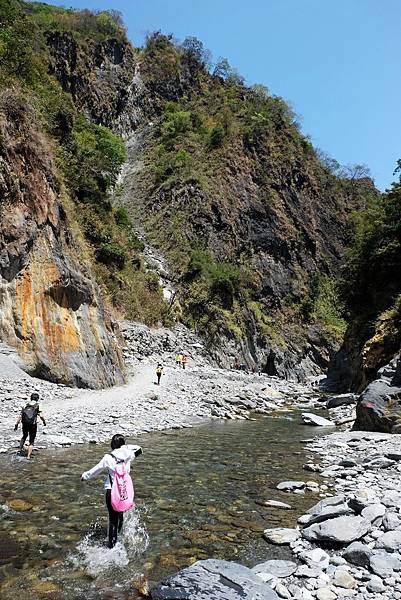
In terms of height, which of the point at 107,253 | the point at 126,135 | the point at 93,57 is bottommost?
the point at 107,253

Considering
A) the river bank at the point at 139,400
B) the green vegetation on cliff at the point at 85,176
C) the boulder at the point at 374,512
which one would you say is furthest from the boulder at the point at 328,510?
the green vegetation on cliff at the point at 85,176

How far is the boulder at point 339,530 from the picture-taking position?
248 inches

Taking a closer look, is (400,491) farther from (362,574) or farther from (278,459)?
(278,459)

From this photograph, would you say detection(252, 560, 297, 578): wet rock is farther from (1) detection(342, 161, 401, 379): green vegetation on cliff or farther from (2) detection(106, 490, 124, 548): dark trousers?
(1) detection(342, 161, 401, 379): green vegetation on cliff

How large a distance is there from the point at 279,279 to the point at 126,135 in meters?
35.5

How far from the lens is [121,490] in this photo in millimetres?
6246

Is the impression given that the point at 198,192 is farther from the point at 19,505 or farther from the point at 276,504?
the point at 19,505

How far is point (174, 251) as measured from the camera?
5250 cm

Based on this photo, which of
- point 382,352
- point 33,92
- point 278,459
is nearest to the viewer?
point 278,459

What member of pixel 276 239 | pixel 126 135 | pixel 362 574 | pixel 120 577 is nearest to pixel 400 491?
pixel 362 574

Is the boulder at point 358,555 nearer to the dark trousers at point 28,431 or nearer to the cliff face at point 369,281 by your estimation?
the dark trousers at point 28,431

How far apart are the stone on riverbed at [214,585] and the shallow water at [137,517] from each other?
1.60 ft

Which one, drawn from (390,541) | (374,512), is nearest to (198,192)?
(374,512)

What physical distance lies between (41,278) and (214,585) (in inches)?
650
